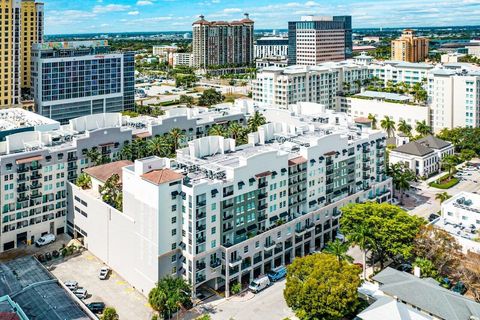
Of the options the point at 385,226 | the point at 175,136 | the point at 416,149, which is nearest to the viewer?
the point at 385,226

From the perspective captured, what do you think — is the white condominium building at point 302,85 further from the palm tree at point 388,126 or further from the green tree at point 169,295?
the green tree at point 169,295

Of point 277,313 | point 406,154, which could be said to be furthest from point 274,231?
point 406,154

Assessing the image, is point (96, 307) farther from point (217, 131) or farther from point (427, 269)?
point (217, 131)

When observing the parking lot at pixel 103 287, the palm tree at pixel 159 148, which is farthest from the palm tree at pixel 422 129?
the parking lot at pixel 103 287

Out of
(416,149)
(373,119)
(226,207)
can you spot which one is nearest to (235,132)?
(226,207)

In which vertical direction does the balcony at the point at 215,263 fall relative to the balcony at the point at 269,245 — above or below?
below
